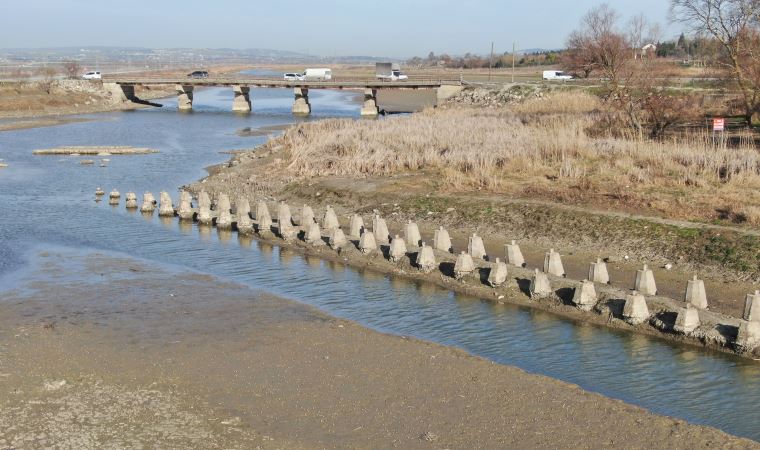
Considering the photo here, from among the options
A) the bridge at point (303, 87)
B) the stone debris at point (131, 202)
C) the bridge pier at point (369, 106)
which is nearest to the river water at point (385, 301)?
the stone debris at point (131, 202)

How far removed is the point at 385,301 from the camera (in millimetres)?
17359

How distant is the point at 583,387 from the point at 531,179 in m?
14.5

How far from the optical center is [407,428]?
10539 mm

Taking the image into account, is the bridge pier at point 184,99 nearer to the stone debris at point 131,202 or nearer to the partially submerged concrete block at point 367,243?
the stone debris at point 131,202

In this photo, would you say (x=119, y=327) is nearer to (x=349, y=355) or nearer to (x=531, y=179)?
(x=349, y=355)

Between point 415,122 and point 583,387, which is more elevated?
point 415,122

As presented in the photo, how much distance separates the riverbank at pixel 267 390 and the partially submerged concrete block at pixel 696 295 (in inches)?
169

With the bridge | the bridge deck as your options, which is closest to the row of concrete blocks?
the bridge

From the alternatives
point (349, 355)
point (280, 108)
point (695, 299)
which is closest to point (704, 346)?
point (695, 299)

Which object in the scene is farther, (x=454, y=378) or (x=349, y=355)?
(x=349, y=355)

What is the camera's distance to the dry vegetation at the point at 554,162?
2273cm

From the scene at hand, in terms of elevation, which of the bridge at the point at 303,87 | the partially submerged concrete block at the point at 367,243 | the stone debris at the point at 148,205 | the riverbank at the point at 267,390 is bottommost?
the riverbank at the point at 267,390

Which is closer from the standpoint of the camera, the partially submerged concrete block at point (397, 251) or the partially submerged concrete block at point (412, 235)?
the partially submerged concrete block at point (397, 251)

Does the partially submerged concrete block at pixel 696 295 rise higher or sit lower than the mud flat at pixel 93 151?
higher
